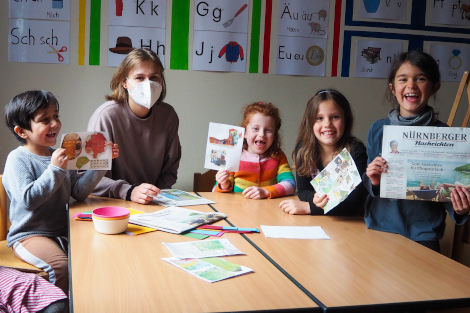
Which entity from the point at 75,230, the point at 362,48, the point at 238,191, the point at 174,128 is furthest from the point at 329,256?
the point at 362,48

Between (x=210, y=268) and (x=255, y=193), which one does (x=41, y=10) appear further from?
(x=210, y=268)

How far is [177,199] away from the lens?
2.17 m

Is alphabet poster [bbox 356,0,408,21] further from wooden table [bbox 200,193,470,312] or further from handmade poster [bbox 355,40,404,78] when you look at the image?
wooden table [bbox 200,193,470,312]

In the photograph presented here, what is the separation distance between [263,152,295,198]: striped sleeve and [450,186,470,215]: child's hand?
2.94 ft

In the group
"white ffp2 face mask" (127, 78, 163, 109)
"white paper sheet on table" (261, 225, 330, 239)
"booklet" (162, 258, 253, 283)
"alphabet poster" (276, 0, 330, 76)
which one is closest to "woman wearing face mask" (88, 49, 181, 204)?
"white ffp2 face mask" (127, 78, 163, 109)

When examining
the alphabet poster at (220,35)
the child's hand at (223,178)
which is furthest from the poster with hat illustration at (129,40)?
the child's hand at (223,178)

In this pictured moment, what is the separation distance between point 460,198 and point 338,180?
46 centimetres

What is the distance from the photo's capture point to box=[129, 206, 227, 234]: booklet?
65.2 inches

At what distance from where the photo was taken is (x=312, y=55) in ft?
11.4

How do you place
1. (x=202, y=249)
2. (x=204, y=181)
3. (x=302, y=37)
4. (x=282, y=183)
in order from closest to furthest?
1. (x=202, y=249)
2. (x=282, y=183)
3. (x=204, y=181)
4. (x=302, y=37)

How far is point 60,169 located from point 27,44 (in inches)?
61.7

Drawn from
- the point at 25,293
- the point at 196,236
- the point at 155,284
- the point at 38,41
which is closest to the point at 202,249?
the point at 196,236

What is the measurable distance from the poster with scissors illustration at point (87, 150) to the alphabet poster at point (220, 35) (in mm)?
1453

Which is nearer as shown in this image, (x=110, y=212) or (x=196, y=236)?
(x=196, y=236)
